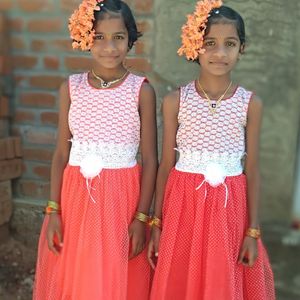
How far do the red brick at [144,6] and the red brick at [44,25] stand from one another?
0.55m

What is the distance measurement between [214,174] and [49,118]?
165cm

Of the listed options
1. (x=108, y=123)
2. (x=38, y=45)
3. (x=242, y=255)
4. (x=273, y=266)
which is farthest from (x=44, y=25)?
(x=273, y=266)

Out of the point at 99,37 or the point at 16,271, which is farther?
the point at 16,271

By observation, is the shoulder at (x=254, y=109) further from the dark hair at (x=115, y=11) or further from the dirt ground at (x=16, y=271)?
the dirt ground at (x=16, y=271)

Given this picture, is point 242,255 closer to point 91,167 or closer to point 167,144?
point 167,144

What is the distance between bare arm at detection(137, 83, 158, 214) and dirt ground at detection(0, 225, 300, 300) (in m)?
1.38

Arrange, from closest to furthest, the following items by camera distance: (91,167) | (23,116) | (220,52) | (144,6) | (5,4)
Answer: (220,52) → (91,167) → (144,6) → (5,4) → (23,116)

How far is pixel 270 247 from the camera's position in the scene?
3504 mm

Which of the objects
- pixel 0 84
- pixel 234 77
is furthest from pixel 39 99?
pixel 234 77

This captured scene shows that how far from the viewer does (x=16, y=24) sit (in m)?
3.30

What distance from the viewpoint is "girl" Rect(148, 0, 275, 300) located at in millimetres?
2031

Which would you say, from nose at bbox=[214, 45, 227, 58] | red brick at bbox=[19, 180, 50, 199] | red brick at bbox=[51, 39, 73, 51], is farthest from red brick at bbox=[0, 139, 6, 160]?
nose at bbox=[214, 45, 227, 58]

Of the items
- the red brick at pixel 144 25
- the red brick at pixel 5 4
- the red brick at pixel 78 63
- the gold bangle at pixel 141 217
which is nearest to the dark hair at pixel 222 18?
the gold bangle at pixel 141 217

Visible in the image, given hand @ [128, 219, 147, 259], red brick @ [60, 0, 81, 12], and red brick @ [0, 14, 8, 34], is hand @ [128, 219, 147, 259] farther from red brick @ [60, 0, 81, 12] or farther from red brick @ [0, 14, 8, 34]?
red brick @ [0, 14, 8, 34]
